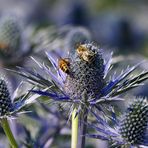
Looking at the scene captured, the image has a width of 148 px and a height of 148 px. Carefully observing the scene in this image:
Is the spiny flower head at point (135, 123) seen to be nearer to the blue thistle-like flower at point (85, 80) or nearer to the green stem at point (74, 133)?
the blue thistle-like flower at point (85, 80)

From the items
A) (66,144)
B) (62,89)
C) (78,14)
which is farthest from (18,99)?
(78,14)

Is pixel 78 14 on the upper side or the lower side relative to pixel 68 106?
upper

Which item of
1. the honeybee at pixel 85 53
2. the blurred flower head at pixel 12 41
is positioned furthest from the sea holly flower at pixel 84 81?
the blurred flower head at pixel 12 41

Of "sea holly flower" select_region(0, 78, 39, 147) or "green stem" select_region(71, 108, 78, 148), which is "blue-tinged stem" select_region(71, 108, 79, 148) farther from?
"sea holly flower" select_region(0, 78, 39, 147)

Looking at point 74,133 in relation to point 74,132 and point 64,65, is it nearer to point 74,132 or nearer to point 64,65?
point 74,132

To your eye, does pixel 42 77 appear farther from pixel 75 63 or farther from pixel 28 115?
pixel 28 115

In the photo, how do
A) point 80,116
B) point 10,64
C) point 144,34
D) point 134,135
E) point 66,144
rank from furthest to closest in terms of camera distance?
1. point 144,34
2. point 10,64
3. point 66,144
4. point 134,135
5. point 80,116
